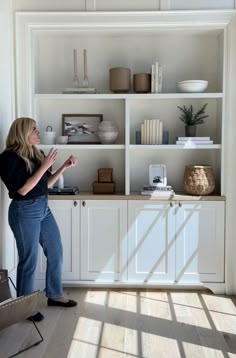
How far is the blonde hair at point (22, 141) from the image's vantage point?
3.15 meters

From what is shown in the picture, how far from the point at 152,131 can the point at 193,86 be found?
528 mm

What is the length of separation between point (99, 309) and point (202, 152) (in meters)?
1.73

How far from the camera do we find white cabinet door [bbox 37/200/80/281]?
386 centimetres

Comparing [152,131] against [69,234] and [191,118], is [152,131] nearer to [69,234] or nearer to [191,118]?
[191,118]

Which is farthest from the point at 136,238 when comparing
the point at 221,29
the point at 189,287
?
the point at 221,29

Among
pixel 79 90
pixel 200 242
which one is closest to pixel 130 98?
pixel 79 90

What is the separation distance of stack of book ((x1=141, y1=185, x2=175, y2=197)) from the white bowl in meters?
0.88

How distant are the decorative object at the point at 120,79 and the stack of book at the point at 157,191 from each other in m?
0.91

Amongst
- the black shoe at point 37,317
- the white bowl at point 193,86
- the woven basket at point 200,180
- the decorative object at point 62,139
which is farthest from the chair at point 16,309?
the white bowl at point 193,86

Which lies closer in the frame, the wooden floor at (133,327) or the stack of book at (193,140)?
the wooden floor at (133,327)

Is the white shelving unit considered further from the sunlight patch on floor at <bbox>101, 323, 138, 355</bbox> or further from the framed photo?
the sunlight patch on floor at <bbox>101, 323, 138, 355</bbox>

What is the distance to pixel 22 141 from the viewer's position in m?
3.16

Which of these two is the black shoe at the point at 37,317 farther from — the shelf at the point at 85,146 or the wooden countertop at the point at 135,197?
the shelf at the point at 85,146

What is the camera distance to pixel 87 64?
4113mm
